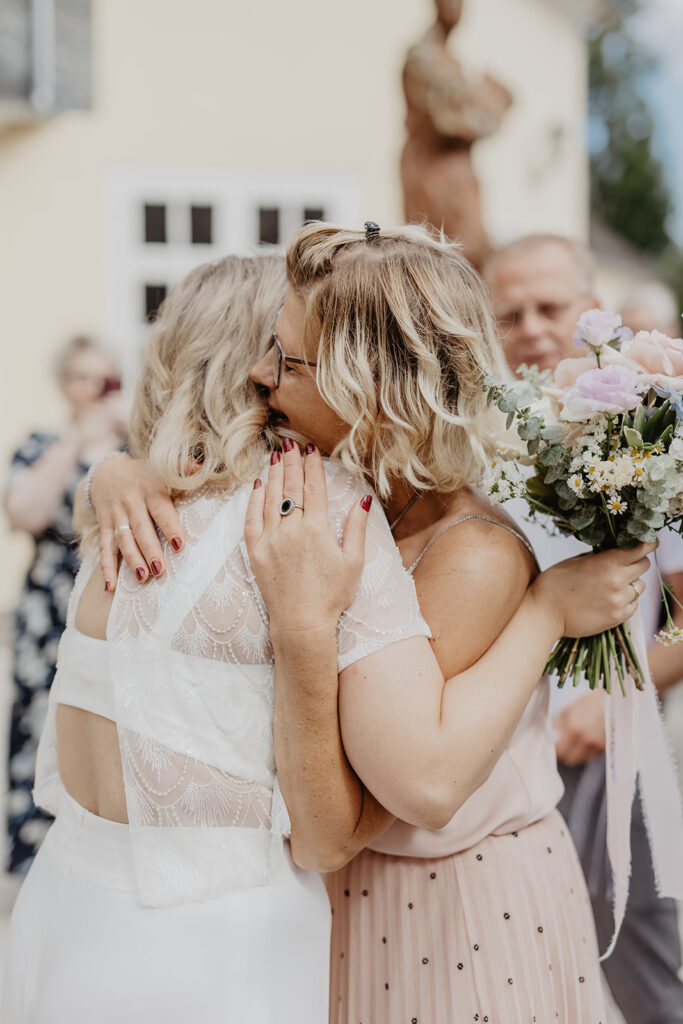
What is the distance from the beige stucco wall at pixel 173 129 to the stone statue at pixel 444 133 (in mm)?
5047

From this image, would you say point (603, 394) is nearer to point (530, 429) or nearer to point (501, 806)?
point (530, 429)

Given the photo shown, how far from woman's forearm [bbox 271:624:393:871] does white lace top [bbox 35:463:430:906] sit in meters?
0.04

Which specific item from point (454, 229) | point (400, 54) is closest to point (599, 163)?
point (400, 54)

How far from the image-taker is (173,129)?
1062 cm

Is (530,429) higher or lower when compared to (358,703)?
higher

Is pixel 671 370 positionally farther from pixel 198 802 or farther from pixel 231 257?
pixel 198 802

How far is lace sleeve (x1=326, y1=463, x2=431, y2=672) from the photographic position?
165 centimetres

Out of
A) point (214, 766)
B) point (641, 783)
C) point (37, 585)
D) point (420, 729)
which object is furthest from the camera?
point (37, 585)

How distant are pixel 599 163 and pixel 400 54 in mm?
30833

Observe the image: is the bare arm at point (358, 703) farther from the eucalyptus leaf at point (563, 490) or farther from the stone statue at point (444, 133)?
the stone statue at point (444, 133)

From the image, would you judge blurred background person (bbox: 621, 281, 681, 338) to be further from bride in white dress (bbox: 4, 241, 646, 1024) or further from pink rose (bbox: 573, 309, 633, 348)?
bride in white dress (bbox: 4, 241, 646, 1024)

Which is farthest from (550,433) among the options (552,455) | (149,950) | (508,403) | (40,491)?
(40,491)

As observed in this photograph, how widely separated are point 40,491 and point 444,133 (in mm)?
3102

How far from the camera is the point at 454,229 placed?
5754 millimetres
